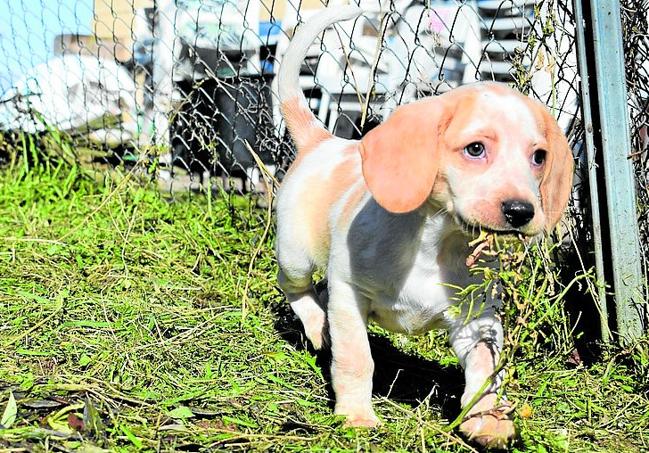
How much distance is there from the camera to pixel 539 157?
2.53 meters

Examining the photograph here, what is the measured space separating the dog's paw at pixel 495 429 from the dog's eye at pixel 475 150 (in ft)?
2.34

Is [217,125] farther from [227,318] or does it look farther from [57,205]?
[227,318]

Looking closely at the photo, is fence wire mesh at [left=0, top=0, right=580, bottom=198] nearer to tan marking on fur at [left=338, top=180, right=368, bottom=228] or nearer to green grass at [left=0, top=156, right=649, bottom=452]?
green grass at [left=0, top=156, right=649, bottom=452]

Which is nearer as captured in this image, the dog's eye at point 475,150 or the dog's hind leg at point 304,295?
the dog's eye at point 475,150

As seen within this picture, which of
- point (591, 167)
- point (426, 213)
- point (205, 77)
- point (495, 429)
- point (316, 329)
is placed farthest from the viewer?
point (205, 77)

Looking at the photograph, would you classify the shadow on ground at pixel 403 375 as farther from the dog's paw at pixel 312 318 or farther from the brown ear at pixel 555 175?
the brown ear at pixel 555 175

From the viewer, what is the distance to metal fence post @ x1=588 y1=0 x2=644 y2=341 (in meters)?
3.31

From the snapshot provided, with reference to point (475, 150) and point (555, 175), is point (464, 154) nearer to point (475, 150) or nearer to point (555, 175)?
point (475, 150)

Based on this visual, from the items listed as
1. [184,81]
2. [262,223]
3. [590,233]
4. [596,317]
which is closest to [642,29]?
[590,233]

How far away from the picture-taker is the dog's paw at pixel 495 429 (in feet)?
8.34

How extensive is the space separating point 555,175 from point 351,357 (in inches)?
31.9

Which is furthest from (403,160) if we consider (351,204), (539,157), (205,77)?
(205,77)

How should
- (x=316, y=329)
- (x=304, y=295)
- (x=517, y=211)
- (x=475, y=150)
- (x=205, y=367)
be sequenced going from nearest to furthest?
(x=517, y=211) → (x=475, y=150) → (x=205, y=367) → (x=316, y=329) → (x=304, y=295)

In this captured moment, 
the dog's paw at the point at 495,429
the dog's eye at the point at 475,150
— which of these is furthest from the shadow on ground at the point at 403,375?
the dog's eye at the point at 475,150
